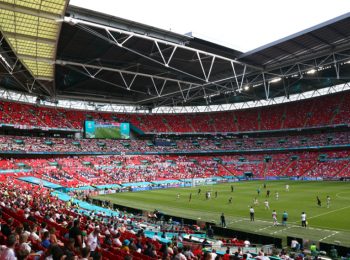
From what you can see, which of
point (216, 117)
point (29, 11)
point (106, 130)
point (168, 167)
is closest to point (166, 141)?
point (168, 167)

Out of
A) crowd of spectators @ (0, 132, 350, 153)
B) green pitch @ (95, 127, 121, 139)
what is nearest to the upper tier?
crowd of spectators @ (0, 132, 350, 153)

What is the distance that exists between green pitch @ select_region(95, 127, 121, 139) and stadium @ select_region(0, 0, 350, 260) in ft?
1.21

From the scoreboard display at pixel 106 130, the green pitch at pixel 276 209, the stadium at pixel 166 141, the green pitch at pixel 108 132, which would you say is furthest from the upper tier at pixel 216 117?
the green pitch at pixel 276 209

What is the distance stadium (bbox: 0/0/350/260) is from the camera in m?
18.2

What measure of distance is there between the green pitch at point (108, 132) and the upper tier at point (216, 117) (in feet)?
16.4

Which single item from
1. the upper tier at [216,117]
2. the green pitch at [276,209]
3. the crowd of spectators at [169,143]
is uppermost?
the upper tier at [216,117]

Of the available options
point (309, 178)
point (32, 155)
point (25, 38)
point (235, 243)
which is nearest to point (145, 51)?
point (25, 38)

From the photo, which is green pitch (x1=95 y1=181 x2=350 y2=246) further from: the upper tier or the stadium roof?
the upper tier

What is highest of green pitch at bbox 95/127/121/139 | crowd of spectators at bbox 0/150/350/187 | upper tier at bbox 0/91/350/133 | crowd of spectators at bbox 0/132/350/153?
upper tier at bbox 0/91/350/133

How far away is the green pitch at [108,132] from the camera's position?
2735 inches

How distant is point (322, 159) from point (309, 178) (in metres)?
6.56

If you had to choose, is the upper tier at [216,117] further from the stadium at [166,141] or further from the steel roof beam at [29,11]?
the steel roof beam at [29,11]

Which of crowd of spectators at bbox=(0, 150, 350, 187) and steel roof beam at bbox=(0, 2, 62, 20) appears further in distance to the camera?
crowd of spectators at bbox=(0, 150, 350, 187)

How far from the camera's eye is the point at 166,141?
81.3m
